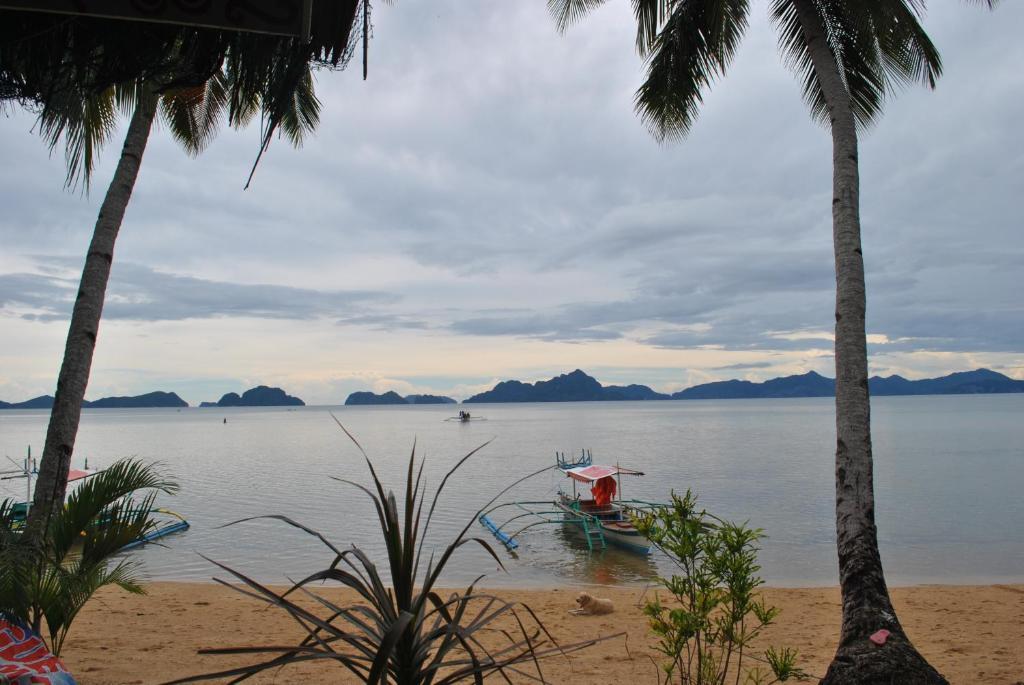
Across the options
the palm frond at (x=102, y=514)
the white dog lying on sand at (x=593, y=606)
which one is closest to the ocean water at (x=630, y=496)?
the palm frond at (x=102, y=514)

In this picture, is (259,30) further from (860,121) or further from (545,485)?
(545,485)

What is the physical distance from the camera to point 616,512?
20.6 metres

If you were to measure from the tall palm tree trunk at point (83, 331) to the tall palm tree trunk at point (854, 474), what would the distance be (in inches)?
231

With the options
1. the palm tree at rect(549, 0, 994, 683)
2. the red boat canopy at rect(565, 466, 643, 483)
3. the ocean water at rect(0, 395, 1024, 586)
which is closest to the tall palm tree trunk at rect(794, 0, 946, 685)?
the palm tree at rect(549, 0, 994, 683)

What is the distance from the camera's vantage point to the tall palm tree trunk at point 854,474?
17.0 feet

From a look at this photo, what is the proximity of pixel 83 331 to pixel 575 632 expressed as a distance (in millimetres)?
6561

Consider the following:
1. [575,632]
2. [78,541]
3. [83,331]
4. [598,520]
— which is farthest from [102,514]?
[598,520]

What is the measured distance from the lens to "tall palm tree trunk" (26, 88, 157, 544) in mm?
5445

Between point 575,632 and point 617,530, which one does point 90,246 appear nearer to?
point 575,632

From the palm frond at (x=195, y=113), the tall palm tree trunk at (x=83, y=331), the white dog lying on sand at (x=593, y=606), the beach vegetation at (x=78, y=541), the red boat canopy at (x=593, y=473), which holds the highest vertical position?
the palm frond at (x=195, y=113)

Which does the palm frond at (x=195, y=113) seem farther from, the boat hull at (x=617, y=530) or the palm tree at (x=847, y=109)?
the boat hull at (x=617, y=530)

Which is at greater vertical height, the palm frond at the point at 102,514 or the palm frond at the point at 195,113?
the palm frond at the point at 195,113

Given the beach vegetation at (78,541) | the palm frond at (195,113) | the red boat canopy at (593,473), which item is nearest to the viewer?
the beach vegetation at (78,541)

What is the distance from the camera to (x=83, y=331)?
5.99 m
